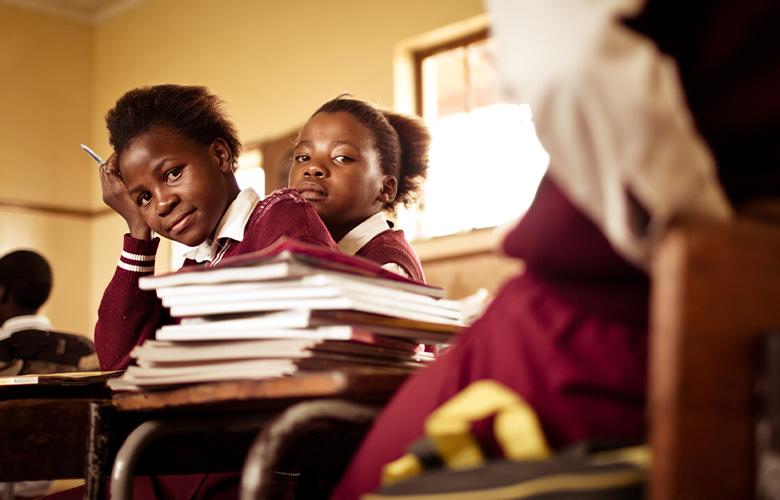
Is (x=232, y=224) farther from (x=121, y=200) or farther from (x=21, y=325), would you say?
(x=21, y=325)

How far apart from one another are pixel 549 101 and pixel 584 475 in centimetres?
27

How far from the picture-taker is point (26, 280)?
4141 mm

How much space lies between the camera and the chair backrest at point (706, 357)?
61 centimetres

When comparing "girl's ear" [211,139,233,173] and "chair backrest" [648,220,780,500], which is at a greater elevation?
"girl's ear" [211,139,233,173]

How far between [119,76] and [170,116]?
215 inches

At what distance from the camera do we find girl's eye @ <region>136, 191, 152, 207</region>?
6.26 ft

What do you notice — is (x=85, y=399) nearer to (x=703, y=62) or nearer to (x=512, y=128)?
(x=703, y=62)

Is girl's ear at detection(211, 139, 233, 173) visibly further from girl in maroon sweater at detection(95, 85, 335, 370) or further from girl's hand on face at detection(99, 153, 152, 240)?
girl's hand on face at detection(99, 153, 152, 240)

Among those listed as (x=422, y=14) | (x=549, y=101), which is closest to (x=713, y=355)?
(x=549, y=101)

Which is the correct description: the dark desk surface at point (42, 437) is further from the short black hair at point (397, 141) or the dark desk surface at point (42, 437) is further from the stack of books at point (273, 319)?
the short black hair at point (397, 141)

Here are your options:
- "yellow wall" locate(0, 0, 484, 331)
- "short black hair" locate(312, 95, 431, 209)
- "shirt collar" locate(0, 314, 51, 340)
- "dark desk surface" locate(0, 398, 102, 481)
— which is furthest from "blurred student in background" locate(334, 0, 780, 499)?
"yellow wall" locate(0, 0, 484, 331)

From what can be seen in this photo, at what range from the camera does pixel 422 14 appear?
16.6 feet

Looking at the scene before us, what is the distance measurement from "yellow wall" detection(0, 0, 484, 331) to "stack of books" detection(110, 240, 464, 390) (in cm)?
429

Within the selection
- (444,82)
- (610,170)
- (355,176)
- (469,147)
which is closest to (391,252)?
(355,176)
